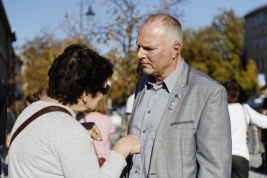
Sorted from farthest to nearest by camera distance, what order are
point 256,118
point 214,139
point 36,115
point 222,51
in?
point 222,51 → point 256,118 → point 214,139 → point 36,115

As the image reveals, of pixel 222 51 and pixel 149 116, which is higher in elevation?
pixel 149 116

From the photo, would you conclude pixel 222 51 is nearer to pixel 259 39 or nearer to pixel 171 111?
pixel 259 39

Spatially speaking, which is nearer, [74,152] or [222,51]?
[74,152]

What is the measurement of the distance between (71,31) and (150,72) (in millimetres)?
20459

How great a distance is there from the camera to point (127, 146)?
127 inches

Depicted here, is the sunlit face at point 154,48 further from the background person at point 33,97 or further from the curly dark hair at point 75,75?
the background person at point 33,97

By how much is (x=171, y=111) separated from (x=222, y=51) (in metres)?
67.4

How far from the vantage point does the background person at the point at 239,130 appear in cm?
651

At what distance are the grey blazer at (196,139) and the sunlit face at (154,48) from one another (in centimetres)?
34

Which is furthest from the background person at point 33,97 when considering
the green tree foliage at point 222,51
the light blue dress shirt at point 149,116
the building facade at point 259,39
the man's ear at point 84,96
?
the building facade at point 259,39

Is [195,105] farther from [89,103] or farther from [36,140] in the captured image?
[36,140]

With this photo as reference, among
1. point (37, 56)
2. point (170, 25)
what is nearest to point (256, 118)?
point (170, 25)

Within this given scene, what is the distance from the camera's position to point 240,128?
6566mm

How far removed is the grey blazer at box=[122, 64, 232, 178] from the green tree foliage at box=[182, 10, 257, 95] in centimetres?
6140
